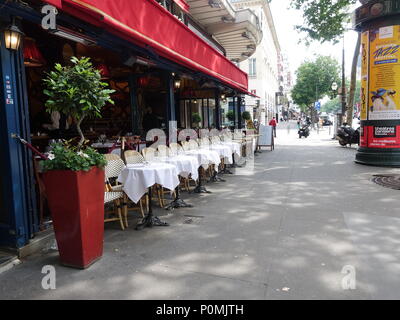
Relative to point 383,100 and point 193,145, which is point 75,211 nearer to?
point 193,145

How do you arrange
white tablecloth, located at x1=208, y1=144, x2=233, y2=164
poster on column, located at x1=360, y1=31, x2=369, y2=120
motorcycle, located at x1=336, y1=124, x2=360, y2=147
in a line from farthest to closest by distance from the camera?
motorcycle, located at x1=336, y1=124, x2=360, y2=147 → poster on column, located at x1=360, y1=31, x2=369, y2=120 → white tablecloth, located at x1=208, y1=144, x2=233, y2=164

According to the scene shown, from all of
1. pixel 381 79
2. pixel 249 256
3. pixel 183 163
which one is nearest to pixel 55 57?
pixel 183 163

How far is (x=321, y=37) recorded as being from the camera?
714 inches

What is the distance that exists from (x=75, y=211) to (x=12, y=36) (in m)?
2.15

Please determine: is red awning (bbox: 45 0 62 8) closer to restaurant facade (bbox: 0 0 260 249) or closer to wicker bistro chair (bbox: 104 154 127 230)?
restaurant facade (bbox: 0 0 260 249)

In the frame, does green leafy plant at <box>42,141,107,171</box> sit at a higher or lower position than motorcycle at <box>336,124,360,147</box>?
higher

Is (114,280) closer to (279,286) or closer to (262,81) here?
(279,286)

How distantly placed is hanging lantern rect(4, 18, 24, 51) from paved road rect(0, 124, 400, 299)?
2.52 metres

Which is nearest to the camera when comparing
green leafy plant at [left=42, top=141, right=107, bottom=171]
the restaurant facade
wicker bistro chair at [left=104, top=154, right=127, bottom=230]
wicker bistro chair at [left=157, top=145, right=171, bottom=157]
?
green leafy plant at [left=42, top=141, right=107, bottom=171]

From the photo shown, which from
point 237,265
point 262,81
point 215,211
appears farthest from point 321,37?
point 262,81

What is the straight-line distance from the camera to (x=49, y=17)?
3.67 m

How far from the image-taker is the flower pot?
11.3 feet

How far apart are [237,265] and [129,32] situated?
3.46 metres

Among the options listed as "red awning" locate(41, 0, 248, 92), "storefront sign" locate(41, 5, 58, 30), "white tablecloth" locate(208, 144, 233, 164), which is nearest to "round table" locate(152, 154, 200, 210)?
"red awning" locate(41, 0, 248, 92)
